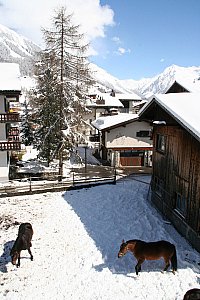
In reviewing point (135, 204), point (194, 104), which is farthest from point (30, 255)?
point (194, 104)

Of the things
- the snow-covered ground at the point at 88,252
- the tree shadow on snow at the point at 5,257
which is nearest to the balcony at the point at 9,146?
the snow-covered ground at the point at 88,252

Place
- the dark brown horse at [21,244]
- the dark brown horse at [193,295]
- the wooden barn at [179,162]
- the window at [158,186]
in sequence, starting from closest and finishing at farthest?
1. the dark brown horse at [193,295]
2. the dark brown horse at [21,244]
3. the wooden barn at [179,162]
4. the window at [158,186]

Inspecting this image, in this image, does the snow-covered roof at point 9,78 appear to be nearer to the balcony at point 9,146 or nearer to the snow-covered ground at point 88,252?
the balcony at point 9,146

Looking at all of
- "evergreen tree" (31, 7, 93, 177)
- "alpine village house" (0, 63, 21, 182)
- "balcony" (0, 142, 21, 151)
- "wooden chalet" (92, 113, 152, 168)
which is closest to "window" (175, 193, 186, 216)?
"evergreen tree" (31, 7, 93, 177)

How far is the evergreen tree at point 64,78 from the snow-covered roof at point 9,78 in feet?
6.96

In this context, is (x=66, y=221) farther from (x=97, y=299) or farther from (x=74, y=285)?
(x=97, y=299)

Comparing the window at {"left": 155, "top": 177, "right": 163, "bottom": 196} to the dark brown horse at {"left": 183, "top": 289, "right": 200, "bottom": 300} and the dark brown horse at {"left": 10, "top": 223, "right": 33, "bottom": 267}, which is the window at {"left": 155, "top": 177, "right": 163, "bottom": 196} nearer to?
the dark brown horse at {"left": 10, "top": 223, "right": 33, "bottom": 267}

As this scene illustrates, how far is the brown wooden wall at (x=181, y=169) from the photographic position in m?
10.9

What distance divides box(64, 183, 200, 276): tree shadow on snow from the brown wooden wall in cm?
141

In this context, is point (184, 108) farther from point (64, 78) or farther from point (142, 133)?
point (142, 133)

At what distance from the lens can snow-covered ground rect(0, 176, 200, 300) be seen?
8750mm

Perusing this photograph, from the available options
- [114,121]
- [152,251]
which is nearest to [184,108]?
[152,251]

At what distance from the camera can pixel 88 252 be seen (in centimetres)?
1105

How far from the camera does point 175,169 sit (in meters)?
13.0
